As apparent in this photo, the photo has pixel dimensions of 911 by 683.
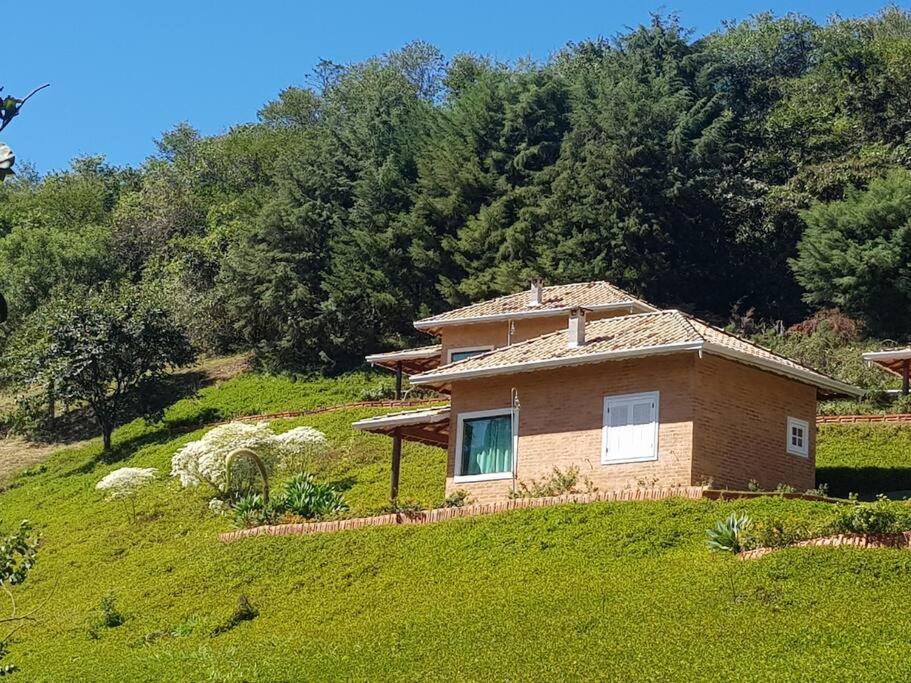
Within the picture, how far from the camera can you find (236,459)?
34500 mm

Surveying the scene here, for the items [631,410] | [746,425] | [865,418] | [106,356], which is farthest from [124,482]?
[865,418]

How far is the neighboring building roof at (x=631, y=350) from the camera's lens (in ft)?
81.9

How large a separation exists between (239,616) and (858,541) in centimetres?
894

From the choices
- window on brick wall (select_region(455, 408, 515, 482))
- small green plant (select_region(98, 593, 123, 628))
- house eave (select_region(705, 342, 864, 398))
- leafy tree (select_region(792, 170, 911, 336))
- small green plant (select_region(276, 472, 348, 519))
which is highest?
leafy tree (select_region(792, 170, 911, 336))

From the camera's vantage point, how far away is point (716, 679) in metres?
14.9

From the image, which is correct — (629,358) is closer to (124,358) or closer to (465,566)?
(465,566)

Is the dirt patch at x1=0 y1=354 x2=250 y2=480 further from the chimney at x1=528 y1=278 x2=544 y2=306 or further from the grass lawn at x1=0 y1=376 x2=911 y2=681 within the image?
the grass lawn at x1=0 y1=376 x2=911 y2=681

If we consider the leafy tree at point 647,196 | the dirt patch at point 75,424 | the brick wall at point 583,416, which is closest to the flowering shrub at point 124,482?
the brick wall at point 583,416

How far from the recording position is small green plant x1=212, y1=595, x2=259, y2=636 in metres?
21.6

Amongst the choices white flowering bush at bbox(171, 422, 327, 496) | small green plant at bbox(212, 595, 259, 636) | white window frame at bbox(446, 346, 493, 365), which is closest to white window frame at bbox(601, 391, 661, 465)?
small green plant at bbox(212, 595, 259, 636)

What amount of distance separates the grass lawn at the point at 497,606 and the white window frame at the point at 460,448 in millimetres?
2104

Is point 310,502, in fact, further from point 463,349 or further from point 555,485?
point 463,349

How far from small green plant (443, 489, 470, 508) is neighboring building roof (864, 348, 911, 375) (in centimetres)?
1287

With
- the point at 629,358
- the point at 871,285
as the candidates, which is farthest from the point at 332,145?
the point at 629,358
